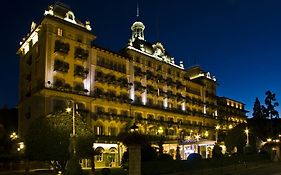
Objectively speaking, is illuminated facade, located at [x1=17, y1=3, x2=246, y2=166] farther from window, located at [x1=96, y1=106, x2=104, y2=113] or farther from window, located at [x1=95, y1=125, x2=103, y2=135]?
window, located at [x1=96, y1=106, x2=104, y2=113]

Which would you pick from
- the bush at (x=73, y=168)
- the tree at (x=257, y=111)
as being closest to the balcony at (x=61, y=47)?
the bush at (x=73, y=168)

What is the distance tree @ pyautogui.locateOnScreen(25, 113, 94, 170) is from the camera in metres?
35.6

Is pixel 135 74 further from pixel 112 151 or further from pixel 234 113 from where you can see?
pixel 234 113

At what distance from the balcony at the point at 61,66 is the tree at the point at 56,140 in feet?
69.8

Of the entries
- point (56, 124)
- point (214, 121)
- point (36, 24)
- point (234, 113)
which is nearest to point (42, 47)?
point (36, 24)

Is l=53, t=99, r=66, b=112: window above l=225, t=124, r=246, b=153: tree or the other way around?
above

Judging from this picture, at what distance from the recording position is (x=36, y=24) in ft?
208

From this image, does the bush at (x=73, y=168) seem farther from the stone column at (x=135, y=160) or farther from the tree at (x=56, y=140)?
the tree at (x=56, y=140)

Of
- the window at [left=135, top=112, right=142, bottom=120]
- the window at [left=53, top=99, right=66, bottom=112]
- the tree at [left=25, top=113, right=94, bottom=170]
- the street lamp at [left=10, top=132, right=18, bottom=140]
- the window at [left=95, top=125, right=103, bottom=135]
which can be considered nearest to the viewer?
the tree at [left=25, top=113, right=94, bottom=170]

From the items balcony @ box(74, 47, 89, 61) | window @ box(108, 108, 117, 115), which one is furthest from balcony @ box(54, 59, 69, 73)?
window @ box(108, 108, 117, 115)

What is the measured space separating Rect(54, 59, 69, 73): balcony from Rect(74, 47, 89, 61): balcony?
2700 mm

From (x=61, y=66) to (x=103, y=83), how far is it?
35.3ft

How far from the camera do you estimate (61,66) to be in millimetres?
59344

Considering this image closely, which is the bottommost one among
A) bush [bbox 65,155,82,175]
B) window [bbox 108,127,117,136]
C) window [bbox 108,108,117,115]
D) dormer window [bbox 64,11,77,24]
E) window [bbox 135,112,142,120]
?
bush [bbox 65,155,82,175]
